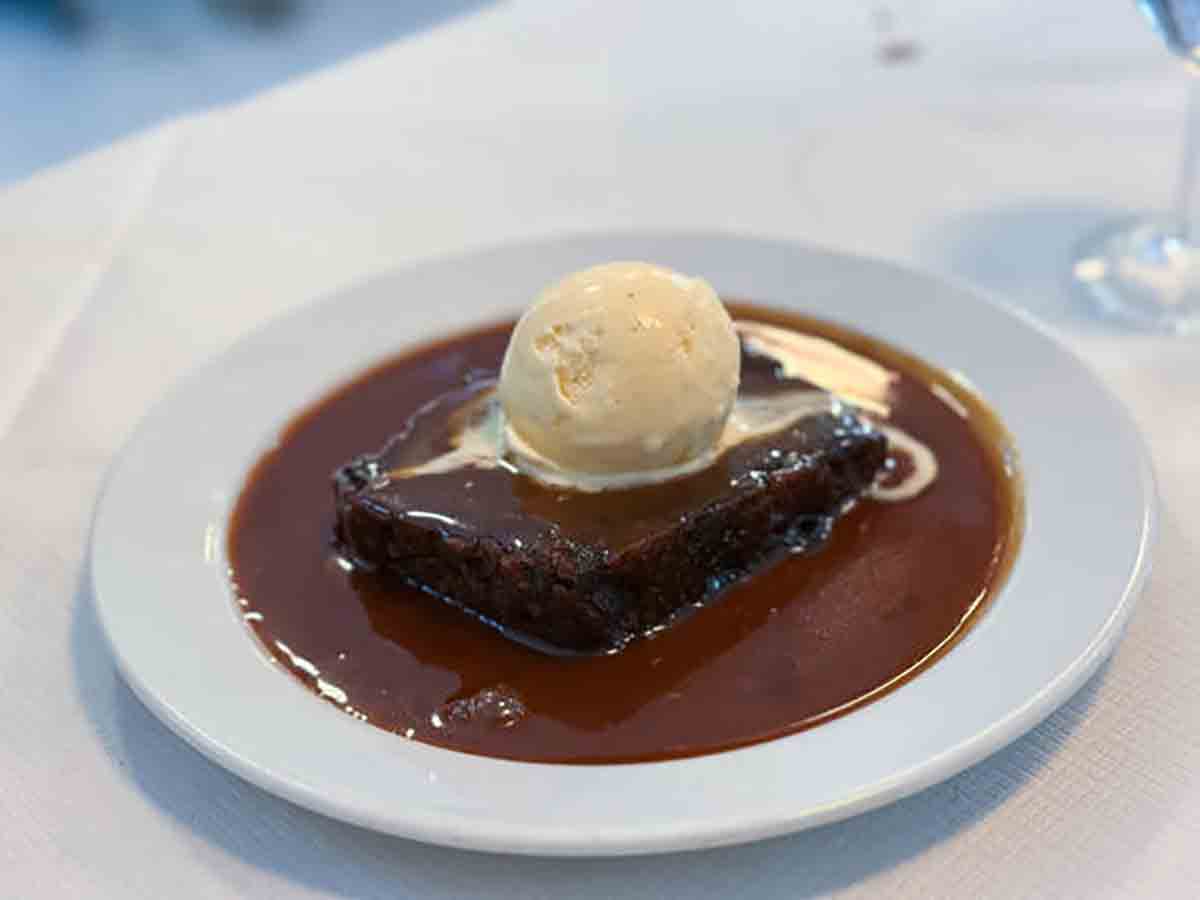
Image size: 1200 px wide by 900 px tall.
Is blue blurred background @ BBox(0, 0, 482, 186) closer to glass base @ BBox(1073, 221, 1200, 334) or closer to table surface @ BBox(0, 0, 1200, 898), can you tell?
table surface @ BBox(0, 0, 1200, 898)

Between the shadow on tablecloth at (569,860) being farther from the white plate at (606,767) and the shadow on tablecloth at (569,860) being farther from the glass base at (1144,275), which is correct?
the glass base at (1144,275)

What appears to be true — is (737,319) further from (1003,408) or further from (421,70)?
(421,70)

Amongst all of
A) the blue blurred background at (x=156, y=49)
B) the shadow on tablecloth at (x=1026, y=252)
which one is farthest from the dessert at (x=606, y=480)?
the blue blurred background at (x=156, y=49)

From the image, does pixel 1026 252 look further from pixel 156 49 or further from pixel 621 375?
pixel 156 49

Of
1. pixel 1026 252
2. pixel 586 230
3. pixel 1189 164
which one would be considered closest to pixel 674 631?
pixel 586 230

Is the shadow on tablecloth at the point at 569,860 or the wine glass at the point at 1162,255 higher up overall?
the shadow on tablecloth at the point at 569,860

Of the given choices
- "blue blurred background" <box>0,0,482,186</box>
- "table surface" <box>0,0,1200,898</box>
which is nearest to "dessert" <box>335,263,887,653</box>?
"table surface" <box>0,0,1200,898</box>
